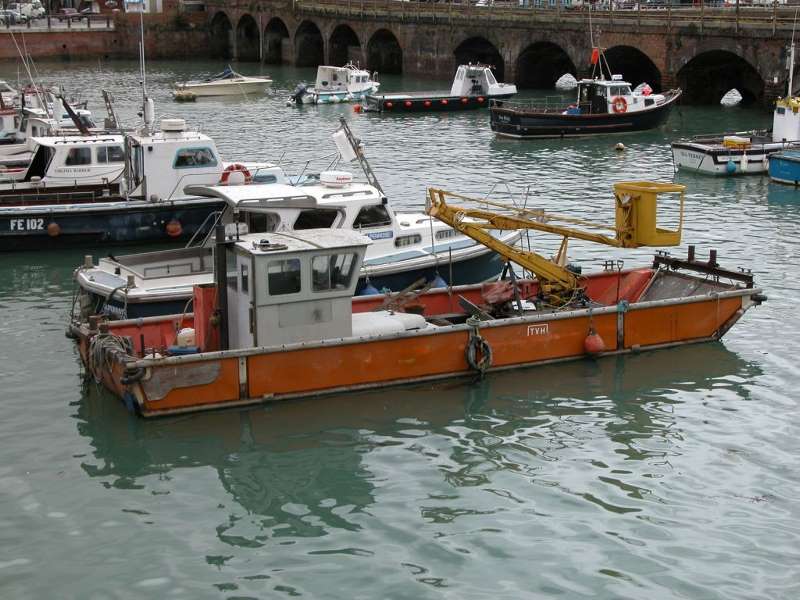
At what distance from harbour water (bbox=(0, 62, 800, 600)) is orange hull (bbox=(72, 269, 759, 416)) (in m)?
0.29

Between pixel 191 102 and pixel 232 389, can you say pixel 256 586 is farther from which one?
pixel 191 102

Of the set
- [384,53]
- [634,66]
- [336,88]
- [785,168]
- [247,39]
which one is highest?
[247,39]

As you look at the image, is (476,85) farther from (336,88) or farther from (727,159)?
(727,159)

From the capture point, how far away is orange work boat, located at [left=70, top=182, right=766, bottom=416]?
709 inches

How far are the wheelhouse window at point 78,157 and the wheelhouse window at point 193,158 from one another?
293 cm

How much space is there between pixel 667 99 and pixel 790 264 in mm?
25495

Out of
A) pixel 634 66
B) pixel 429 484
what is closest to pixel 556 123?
pixel 634 66

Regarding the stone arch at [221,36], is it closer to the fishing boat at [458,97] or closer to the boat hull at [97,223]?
the fishing boat at [458,97]

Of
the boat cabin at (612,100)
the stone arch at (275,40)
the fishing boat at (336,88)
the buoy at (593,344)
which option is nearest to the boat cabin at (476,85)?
the fishing boat at (336,88)

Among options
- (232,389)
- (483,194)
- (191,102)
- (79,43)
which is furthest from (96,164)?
(79,43)

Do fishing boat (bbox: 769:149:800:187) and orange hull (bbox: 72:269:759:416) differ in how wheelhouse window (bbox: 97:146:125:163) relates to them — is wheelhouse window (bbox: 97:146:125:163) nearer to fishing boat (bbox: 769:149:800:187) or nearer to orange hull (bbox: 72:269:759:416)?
orange hull (bbox: 72:269:759:416)

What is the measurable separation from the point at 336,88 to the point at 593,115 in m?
20.4

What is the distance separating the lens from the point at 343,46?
89125mm

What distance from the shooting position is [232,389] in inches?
715
